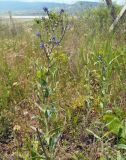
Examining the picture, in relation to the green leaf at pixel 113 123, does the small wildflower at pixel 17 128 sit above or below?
below

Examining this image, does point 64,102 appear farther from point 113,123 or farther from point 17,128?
point 113,123

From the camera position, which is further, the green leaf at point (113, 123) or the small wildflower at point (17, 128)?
the small wildflower at point (17, 128)

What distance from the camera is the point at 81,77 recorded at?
13.1 feet

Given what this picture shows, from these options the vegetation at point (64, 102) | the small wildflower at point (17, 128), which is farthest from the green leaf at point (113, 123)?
the small wildflower at point (17, 128)

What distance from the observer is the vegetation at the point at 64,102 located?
101 inches

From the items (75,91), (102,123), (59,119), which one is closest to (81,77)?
(75,91)

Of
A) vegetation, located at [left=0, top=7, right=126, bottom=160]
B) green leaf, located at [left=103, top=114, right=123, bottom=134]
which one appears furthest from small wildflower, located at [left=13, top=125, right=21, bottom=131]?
green leaf, located at [left=103, top=114, right=123, bottom=134]

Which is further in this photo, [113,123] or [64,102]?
[64,102]

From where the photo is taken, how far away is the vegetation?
2559 millimetres

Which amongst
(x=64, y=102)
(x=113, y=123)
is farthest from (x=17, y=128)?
(x=113, y=123)

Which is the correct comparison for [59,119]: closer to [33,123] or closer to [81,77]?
[33,123]

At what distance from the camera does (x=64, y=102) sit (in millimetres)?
3465

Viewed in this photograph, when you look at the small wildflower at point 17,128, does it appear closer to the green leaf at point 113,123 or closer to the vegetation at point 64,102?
the vegetation at point 64,102

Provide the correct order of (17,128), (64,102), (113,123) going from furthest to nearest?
(64,102) < (17,128) < (113,123)
